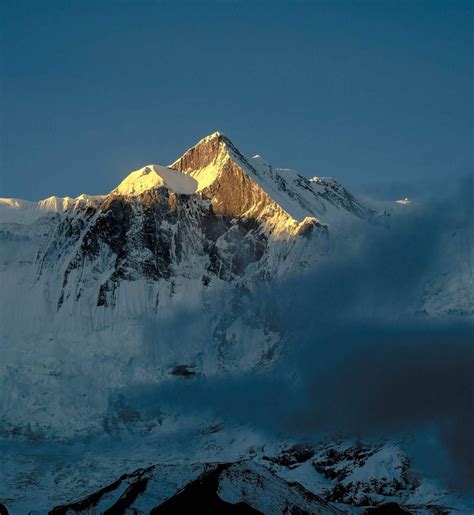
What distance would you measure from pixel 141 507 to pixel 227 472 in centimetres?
1181

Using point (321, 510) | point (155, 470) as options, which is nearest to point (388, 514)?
point (321, 510)

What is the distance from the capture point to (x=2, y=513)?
178375 millimetres

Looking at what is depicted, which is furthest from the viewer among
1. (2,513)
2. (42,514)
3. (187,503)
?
(42,514)

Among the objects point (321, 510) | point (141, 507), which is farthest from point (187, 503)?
point (321, 510)

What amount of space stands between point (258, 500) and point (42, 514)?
1809 inches

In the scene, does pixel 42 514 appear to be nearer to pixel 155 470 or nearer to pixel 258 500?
pixel 155 470

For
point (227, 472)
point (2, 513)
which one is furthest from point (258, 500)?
point (2, 513)

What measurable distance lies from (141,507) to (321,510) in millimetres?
22419

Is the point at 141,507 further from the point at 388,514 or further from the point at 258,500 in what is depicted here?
the point at 388,514

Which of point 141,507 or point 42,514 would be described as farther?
point 42,514

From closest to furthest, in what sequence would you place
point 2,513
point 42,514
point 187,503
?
point 187,503
point 2,513
point 42,514

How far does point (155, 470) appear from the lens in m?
179

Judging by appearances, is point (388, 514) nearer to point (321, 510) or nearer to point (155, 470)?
point (321, 510)

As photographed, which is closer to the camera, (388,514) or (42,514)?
(388,514)
